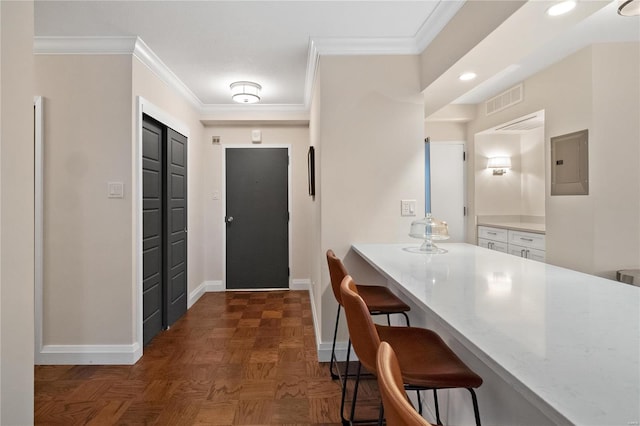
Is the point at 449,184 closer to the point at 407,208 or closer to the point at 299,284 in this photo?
the point at 407,208

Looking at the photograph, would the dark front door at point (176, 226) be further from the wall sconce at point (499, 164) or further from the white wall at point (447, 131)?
the wall sconce at point (499, 164)

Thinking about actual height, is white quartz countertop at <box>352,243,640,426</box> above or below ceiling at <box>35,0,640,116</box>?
below

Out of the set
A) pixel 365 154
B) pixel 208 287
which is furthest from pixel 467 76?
pixel 208 287

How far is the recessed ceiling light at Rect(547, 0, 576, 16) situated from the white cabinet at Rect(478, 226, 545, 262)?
2379mm

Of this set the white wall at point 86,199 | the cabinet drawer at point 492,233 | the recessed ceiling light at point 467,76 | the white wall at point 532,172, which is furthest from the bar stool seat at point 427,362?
the white wall at point 532,172

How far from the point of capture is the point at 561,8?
1.48 meters

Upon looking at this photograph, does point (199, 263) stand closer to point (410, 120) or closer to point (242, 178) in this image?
point (242, 178)

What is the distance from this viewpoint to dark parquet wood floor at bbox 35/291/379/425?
1886mm

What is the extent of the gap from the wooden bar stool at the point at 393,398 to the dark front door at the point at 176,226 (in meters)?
2.93

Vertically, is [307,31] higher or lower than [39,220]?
higher

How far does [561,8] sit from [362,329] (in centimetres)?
166

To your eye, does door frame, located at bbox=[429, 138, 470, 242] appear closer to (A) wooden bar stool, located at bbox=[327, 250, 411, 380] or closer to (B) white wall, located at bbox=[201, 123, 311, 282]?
(B) white wall, located at bbox=[201, 123, 311, 282]

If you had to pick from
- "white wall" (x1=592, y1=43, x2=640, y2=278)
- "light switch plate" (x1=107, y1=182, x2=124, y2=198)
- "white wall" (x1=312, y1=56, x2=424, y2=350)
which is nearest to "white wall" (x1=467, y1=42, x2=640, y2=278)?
"white wall" (x1=592, y1=43, x2=640, y2=278)

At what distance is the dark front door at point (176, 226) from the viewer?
10.5 feet
